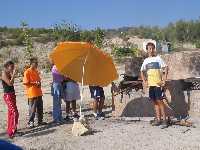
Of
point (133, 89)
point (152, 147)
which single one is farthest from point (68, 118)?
point (152, 147)

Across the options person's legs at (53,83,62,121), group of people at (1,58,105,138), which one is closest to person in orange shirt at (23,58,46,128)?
group of people at (1,58,105,138)

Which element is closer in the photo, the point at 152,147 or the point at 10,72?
the point at 152,147

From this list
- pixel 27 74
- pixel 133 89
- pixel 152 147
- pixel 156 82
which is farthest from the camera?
pixel 133 89

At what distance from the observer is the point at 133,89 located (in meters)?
13.7

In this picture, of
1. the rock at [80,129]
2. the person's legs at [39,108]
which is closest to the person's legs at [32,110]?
the person's legs at [39,108]

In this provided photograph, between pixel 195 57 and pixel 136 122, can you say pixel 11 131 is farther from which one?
pixel 195 57

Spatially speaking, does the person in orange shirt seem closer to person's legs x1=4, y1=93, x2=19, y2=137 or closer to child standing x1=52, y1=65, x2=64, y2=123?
child standing x1=52, y1=65, x2=64, y2=123

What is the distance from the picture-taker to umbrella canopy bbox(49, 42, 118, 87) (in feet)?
41.5

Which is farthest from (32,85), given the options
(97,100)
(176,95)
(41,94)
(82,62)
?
(176,95)

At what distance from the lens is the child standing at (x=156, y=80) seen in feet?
39.4

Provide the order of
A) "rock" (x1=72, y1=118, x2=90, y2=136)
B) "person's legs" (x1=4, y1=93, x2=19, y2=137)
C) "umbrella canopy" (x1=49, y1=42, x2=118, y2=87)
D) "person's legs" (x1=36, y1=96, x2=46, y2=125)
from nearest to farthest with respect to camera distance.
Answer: "rock" (x1=72, y1=118, x2=90, y2=136)
"person's legs" (x1=4, y1=93, x2=19, y2=137)
"umbrella canopy" (x1=49, y1=42, x2=118, y2=87)
"person's legs" (x1=36, y1=96, x2=46, y2=125)

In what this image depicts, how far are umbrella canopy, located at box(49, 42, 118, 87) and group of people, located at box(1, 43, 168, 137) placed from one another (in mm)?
485

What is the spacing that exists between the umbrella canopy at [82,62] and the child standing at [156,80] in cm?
110

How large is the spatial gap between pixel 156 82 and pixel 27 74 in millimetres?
3005
